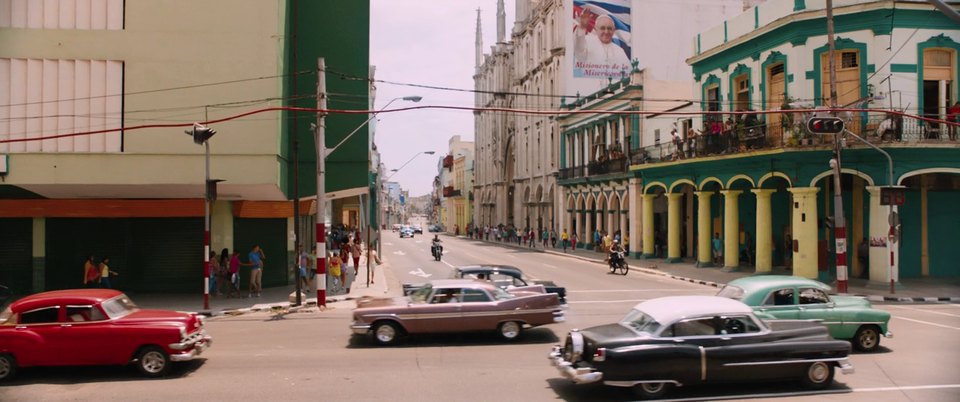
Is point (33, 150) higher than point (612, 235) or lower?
higher

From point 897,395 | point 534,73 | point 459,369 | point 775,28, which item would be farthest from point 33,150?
point 534,73

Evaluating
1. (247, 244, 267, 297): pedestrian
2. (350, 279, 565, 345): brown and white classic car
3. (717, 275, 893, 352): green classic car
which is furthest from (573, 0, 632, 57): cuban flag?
(717, 275, 893, 352): green classic car

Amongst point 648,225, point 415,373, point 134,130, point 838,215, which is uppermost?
point 134,130

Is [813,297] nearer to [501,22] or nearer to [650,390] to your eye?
[650,390]

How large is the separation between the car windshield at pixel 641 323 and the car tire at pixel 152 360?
780cm

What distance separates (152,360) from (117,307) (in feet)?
4.19

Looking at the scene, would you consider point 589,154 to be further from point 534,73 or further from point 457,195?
point 457,195

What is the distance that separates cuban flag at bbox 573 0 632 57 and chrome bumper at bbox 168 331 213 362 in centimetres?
5150

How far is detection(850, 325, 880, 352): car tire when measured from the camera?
13.5m

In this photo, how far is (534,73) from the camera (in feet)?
245

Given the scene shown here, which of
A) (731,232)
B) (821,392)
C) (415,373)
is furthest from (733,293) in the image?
(731,232)

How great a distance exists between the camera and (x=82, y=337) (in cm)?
1218

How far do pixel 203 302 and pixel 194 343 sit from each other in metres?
10.3

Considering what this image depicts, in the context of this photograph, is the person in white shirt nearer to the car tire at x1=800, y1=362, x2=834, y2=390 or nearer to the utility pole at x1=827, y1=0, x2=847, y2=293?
the utility pole at x1=827, y1=0, x2=847, y2=293
